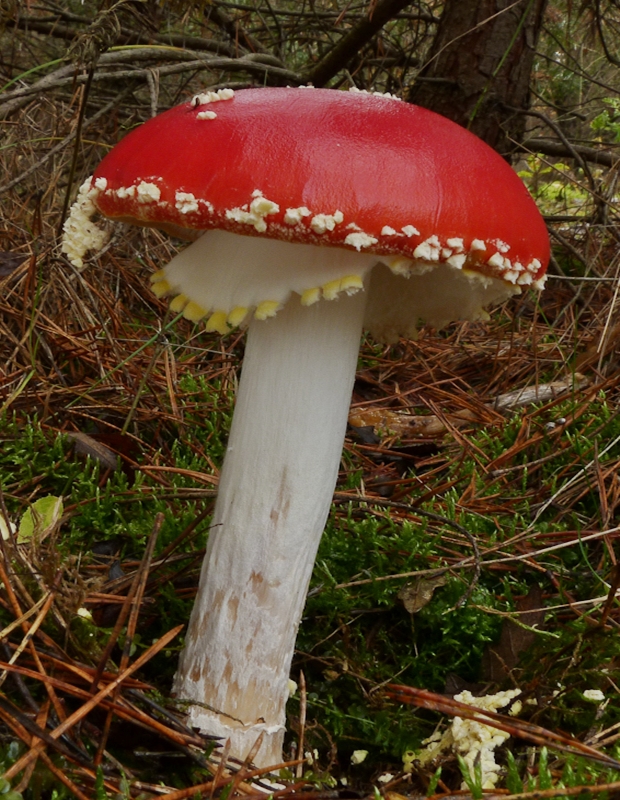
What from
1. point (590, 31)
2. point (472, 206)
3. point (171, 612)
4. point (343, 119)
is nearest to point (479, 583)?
point (171, 612)

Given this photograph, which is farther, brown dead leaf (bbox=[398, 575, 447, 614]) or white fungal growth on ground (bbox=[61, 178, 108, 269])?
brown dead leaf (bbox=[398, 575, 447, 614])

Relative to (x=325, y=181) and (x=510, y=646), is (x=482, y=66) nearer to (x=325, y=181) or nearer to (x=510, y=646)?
(x=325, y=181)

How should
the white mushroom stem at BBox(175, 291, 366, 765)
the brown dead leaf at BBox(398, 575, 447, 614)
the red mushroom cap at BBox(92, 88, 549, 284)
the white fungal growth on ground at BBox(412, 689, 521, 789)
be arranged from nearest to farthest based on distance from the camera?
the red mushroom cap at BBox(92, 88, 549, 284) < the white fungal growth on ground at BBox(412, 689, 521, 789) < the white mushroom stem at BBox(175, 291, 366, 765) < the brown dead leaf at BBox(398, 575, 447, 614)

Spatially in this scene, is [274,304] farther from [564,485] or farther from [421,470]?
[421,470]

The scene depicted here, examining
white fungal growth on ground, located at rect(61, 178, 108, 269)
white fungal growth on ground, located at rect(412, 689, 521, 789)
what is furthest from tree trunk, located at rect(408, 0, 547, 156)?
white fungal growth on ground, located at rect(412, 689, 521, 789)

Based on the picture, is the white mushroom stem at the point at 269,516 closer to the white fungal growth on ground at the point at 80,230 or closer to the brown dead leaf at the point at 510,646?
the white fungal growth on ground at the point at 80,230

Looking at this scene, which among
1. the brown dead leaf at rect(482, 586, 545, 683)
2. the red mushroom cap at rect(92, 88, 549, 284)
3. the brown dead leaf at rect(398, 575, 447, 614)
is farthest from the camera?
the brown dead leaf at rect(398, 575, 447, 614)

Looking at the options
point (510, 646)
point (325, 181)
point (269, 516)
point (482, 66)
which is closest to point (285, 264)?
point (325, 181)

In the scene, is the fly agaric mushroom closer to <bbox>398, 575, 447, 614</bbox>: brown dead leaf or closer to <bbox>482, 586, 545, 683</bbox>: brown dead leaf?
<bbox>398, 575, 447, 614</bbox>: brown dead leaf
